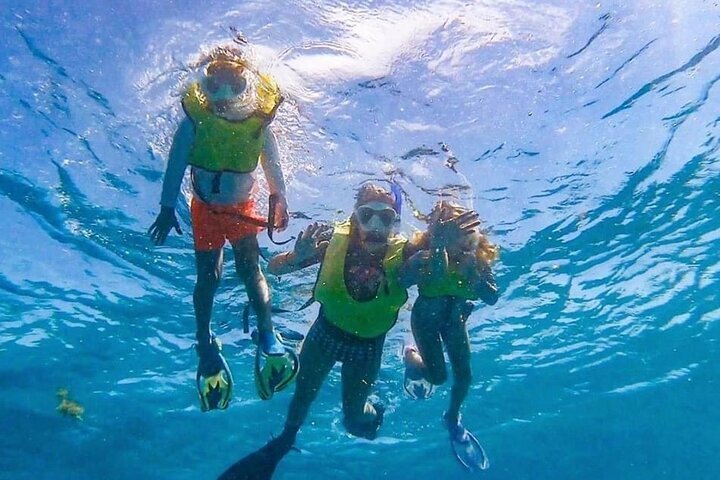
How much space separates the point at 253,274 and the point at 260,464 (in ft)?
9.26

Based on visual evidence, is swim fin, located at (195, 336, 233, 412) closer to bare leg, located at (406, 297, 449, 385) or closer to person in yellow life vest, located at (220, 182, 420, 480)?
person in yellow life vest, located at (220, 182, 420, 480)

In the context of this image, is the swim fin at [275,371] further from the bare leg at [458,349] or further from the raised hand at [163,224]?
the bare leg at [458,349]

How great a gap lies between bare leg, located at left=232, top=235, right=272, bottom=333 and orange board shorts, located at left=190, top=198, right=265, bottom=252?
0.45ft

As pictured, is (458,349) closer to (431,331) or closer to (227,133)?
(431,331)

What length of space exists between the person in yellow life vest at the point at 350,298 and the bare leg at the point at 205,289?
0.89 metres

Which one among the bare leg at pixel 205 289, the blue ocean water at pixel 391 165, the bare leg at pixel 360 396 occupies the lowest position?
the bare leg at pixel 360 396

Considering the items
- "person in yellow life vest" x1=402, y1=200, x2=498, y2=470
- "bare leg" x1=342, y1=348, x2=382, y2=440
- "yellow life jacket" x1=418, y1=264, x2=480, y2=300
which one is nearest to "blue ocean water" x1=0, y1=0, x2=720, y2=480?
"person in yellow life vest" x1=402, y1=200, x2=498, y2=470

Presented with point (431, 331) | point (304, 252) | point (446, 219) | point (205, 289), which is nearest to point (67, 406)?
point (205, 289)

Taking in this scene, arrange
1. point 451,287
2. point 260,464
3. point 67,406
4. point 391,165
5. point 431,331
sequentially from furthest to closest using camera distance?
point 67,406, point 391,165, point 431,331, point 451,287, point 260,464

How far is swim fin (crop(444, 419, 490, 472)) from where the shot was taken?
10031mm

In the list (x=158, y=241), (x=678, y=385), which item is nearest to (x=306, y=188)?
(x=158, y=241)

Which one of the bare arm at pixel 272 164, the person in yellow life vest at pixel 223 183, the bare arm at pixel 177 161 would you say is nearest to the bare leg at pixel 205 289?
the person in yellow life vest at pixel 223 183

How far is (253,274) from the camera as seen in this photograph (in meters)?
7.96

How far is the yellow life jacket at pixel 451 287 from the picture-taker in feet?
29.5
